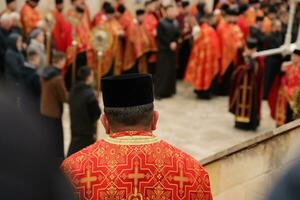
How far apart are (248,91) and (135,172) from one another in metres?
6.38

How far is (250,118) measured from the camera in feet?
28.7

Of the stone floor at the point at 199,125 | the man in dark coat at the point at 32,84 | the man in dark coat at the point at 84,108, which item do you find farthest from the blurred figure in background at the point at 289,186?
the stone floor at the point at 199,125

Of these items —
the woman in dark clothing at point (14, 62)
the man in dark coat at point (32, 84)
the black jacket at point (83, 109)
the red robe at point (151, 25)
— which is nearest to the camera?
the black jacket at point (83, 109)

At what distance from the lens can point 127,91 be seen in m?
2.65

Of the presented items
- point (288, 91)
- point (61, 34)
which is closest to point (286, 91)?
point (288, 91)

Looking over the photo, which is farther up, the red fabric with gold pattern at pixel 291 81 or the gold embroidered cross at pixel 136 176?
the gold embroidered cross at pixel 136 176

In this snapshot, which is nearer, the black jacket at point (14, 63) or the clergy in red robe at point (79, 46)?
the black jacket at point (14, 63)

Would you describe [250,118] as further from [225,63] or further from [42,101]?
[42,101]

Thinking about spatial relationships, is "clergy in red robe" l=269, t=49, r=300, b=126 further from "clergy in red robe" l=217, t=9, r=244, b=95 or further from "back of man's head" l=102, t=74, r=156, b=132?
"back of man's head" l=102, t=74, r=156, b=132

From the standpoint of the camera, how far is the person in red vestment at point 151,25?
10925 millimetres

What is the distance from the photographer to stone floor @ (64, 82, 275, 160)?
805 cm

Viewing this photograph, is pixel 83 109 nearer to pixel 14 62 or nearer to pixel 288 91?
pixel 14 62

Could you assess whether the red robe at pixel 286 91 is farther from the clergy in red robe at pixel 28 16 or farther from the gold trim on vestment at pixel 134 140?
the gold trim on vestment at pixel 134 140

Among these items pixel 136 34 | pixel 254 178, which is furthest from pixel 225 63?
pixel 254 178
